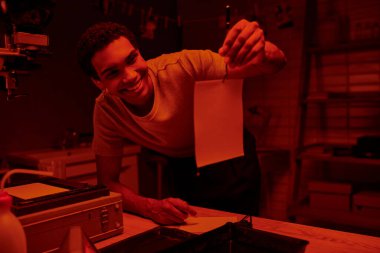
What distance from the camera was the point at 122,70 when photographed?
4.17ft

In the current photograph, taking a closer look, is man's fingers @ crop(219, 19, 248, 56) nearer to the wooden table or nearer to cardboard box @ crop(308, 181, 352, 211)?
the wooden table

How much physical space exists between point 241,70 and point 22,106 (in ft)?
6.34

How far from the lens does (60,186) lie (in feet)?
3.43

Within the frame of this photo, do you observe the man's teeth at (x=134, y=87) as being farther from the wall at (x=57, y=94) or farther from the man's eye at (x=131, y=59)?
the wall at (x=57, y=94)

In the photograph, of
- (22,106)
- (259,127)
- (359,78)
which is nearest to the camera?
(22,106)

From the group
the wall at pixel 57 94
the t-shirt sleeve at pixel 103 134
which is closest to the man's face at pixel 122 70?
the t-shirt sleeve at pixel 103 134

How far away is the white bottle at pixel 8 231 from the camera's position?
25.1 inches

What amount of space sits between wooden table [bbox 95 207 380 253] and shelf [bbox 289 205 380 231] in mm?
1554

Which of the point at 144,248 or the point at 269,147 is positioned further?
the point at 269,147

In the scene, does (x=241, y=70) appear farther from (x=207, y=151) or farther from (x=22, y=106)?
(x=22, y=106)

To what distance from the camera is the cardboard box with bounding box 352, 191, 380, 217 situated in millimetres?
2377

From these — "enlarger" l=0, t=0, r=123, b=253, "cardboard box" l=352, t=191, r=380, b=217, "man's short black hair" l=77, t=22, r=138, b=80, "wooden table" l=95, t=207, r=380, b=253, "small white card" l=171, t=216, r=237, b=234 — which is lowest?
"cardboard box" l=352, t=191, r=380, b=217

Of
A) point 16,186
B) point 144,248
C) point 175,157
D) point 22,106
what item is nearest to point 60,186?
point 16,186

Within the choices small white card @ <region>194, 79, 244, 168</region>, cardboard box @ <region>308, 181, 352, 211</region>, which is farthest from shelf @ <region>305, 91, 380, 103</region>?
small white card @ <region>194, 79, 244, 168</region>
